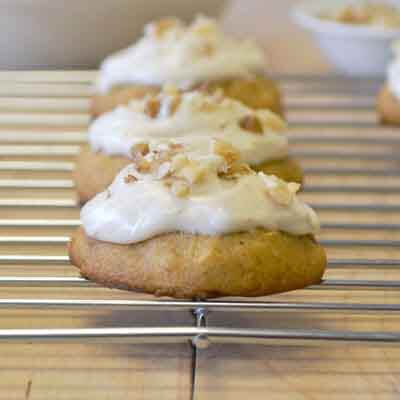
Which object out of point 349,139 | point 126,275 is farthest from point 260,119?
point 126,275

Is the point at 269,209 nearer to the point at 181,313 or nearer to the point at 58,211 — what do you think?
the point at 181,313

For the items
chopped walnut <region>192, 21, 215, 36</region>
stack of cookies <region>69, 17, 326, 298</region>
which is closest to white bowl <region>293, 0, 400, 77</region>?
chopped walnut <region>192, 21, 215, 36</region>

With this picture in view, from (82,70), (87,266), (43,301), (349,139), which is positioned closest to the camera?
(43,301)

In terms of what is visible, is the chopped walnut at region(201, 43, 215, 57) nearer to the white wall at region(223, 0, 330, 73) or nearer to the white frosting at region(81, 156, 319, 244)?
the white wall at region(223, 0, 330, 73)

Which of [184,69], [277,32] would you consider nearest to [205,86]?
[184,69]

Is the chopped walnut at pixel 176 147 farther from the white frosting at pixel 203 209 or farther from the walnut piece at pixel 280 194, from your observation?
the walnut piece at pixel 280 194

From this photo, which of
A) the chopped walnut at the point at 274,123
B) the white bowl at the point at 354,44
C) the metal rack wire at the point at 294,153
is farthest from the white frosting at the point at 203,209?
the white bowl at the point at 354,44
